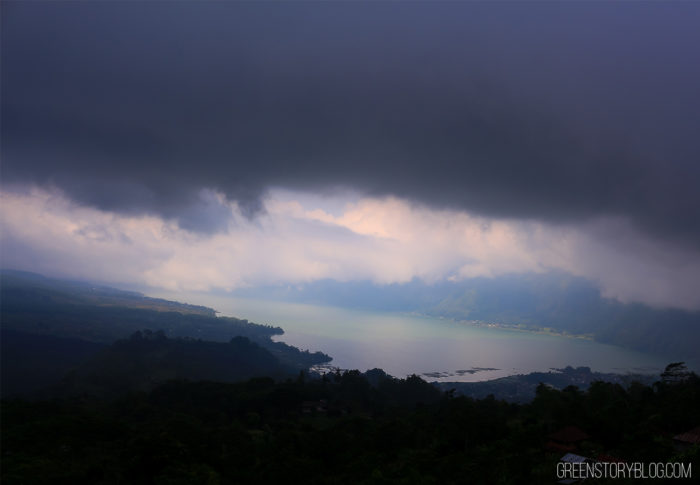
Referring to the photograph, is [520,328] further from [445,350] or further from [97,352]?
[97,352]

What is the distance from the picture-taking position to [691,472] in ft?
43.6

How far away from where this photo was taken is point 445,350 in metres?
101

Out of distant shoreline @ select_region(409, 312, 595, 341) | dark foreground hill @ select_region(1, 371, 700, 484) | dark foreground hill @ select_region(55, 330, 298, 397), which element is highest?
distant shoreline @ select_region(409, 312, 595, 341)

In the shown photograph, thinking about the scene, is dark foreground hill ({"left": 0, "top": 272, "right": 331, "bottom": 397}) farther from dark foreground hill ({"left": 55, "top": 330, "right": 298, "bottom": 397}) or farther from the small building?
the small building

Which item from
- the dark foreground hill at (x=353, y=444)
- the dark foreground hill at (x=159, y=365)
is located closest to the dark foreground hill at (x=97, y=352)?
the dark foreground hill at (x=159, y=365)

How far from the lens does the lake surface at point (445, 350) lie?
81.8m

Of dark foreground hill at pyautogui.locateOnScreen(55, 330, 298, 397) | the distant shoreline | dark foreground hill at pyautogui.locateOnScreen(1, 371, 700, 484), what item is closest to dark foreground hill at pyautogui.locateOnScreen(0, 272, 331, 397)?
dark foreground hill at pyautogui.locateOnScreen(55, 330, 298, 397)

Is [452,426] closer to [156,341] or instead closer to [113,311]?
[156,341]

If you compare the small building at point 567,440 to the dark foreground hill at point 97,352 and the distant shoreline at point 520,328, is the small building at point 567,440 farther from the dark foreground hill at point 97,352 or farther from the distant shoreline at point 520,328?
the distant shoreline at point 520,328

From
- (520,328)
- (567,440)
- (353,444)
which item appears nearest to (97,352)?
(353,444)

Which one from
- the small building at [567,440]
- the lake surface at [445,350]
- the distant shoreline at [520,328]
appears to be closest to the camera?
the small building at [567,440]

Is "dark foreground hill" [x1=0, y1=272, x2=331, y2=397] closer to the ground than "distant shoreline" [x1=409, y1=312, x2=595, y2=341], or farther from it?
closer to the ground

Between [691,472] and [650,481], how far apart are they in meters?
1.42

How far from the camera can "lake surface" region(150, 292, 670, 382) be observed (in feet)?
268
